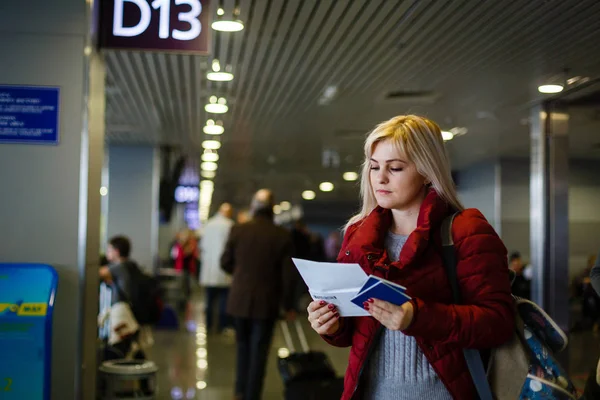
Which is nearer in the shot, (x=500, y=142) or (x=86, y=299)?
(x=86, y=299)

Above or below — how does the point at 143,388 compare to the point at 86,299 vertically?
below

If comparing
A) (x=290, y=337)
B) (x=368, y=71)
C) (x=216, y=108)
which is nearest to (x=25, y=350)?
(x=368, y=71)

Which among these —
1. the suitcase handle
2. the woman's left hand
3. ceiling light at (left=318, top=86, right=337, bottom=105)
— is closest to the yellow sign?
the woman's left hand

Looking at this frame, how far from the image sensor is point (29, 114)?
4.59 meters

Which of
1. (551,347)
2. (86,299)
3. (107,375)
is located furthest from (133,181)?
(551,347)

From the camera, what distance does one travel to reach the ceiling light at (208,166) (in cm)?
1794

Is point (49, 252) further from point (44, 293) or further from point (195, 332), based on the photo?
point (195, 332)

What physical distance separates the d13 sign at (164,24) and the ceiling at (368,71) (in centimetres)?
80

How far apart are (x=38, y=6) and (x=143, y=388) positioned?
3337mm

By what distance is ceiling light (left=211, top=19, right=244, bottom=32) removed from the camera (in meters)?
6.11

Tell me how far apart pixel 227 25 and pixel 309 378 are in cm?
274

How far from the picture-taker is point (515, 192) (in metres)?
9.49

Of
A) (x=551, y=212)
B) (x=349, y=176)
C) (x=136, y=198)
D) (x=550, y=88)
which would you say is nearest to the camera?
(x=550, y=88)

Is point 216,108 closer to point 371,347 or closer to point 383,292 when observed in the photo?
point 371,347
